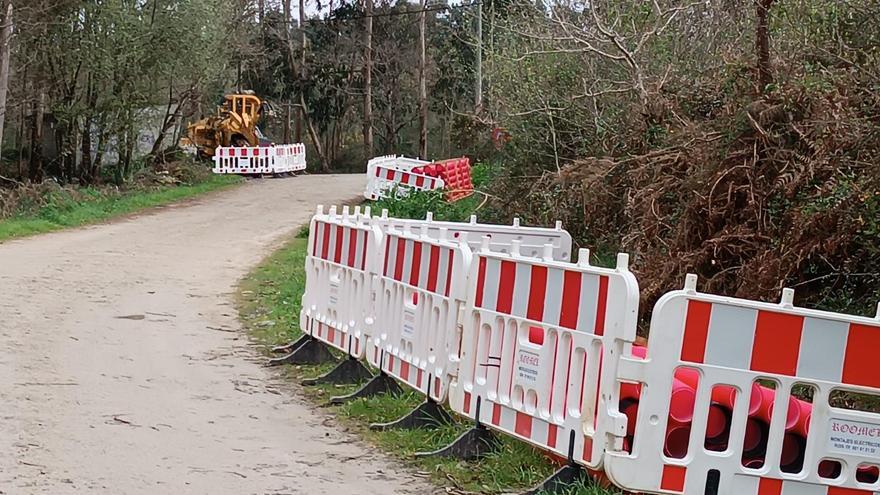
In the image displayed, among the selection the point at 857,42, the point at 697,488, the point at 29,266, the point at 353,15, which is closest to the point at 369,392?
the point at 697,488

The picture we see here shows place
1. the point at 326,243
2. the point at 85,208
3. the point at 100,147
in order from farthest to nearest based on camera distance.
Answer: the point at 100,147, the point at 85,208, the point at 326,243

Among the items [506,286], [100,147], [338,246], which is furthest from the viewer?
[100,147]

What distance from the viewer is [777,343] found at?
5027 mm

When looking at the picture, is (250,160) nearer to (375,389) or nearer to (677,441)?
(375,389)

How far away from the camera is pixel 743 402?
509cm

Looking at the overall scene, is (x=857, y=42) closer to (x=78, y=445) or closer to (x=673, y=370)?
(x=673, y=370)

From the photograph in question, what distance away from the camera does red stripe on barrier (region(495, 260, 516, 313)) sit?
6.20 m

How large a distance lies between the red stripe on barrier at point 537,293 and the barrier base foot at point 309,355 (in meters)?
3.91

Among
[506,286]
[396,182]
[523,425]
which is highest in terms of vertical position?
[506,286]

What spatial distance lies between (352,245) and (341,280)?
345mm

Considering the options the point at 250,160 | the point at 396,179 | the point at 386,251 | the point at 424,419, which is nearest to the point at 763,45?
the point at 386,251

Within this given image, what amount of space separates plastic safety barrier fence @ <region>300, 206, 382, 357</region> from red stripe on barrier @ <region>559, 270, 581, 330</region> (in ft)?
8.99

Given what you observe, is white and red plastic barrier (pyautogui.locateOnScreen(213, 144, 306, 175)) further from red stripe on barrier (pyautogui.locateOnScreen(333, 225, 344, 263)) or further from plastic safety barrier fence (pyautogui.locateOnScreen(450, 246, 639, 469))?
plastic safety barrier fence (pyautogui.locateOnScreen(450, 246, 639, 469))

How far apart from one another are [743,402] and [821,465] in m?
0.78
